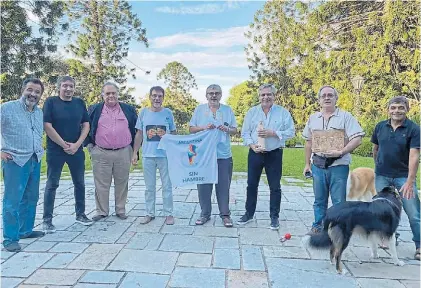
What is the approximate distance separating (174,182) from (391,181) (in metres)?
2.25

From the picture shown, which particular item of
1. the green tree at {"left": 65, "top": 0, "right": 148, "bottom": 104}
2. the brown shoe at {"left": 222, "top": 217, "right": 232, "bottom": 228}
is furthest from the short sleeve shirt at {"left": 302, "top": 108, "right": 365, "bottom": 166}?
the green tree at {"left": 65, "top": 0, "right": 148, "bottom": 104}

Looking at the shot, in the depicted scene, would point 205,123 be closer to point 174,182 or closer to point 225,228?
point 174,182

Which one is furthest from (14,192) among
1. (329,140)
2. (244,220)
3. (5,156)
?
(329,140)

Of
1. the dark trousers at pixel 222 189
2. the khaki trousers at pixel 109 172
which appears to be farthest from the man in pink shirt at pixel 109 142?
the dark trousers at pixel 222 189

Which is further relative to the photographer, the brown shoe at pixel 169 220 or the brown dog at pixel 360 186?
the brown dog at pixel 360 186

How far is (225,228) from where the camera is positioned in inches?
152

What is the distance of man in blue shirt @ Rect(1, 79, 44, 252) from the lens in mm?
3100

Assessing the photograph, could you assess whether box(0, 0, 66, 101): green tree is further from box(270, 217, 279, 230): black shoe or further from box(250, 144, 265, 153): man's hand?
box(270, 217, 279, 230): black shoe

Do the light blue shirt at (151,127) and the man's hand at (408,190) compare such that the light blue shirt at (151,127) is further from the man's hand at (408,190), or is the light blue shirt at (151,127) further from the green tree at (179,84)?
the green tree at (179,84)

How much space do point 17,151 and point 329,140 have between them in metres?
2.97

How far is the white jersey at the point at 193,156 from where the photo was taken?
3.91 m

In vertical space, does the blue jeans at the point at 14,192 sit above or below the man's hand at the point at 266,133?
below

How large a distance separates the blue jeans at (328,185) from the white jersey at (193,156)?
1121 millimetres

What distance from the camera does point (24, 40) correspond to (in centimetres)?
1461
